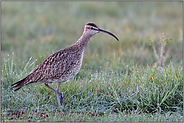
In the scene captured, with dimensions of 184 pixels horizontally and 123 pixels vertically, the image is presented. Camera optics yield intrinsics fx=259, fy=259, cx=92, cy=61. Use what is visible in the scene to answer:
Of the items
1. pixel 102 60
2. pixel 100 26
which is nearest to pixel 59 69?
pixel 102 60

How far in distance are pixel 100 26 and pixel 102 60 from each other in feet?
10.8

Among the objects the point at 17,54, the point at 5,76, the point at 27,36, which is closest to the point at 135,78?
the point at 5,76

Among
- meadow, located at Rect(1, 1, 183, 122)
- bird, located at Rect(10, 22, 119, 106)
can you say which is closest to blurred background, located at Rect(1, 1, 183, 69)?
meadow, located at Rect(1, 1, 183, 122)

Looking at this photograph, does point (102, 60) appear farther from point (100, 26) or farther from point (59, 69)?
point (100, 26)

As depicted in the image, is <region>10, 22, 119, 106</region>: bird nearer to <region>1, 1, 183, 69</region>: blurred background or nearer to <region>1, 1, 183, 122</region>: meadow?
<region>1, 1, 183, 122</region>: meadow

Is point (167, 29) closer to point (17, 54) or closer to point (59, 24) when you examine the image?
point (59, 24)

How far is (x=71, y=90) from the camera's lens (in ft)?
18.2

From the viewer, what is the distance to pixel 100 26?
431 inches

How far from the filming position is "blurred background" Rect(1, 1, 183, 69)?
8609mm

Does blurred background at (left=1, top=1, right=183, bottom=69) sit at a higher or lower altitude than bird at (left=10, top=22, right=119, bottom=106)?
higher

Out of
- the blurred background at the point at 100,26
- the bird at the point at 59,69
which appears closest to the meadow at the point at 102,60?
the blurred background at the point at 100,26

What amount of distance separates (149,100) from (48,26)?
7.10 m

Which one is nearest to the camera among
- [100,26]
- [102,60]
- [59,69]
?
[59,69]

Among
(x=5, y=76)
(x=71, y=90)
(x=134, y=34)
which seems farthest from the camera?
(x=134, y=34)
